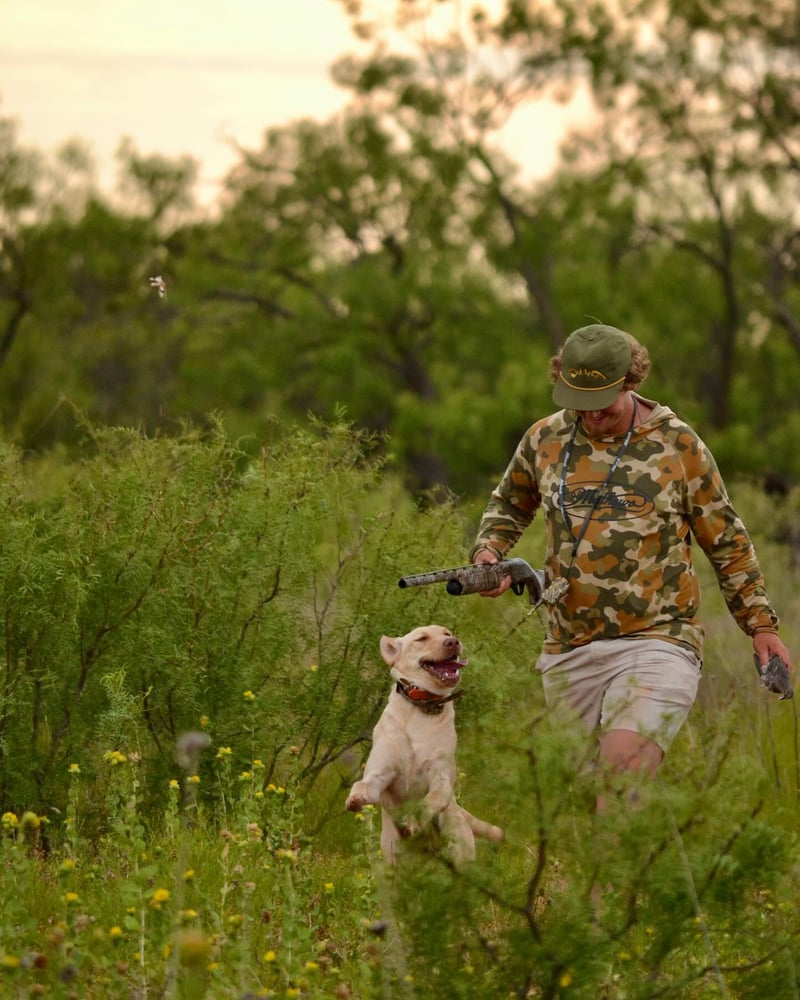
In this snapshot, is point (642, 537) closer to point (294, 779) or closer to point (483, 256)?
A: point (294, 779)

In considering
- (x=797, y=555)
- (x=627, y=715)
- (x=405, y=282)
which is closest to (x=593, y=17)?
(x=405, y=282)

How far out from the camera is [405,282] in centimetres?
3177

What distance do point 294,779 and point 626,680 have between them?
1.97m

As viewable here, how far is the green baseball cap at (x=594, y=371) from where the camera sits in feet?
18.8

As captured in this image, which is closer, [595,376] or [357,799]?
[357,799]

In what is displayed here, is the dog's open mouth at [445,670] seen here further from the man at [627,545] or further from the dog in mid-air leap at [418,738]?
the man at [627,545]

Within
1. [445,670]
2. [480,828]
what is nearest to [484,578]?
[445,670]

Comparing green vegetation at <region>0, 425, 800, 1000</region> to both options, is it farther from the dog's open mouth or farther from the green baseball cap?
the green baseball cap

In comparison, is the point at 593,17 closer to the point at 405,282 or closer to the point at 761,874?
the point at 405,282

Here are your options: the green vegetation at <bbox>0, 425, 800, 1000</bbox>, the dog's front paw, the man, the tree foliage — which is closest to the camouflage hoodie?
the man

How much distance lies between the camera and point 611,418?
5.83 meters

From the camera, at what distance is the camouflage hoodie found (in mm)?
5727

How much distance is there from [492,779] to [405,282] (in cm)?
2811

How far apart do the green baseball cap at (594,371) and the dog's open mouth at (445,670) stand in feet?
3.25
